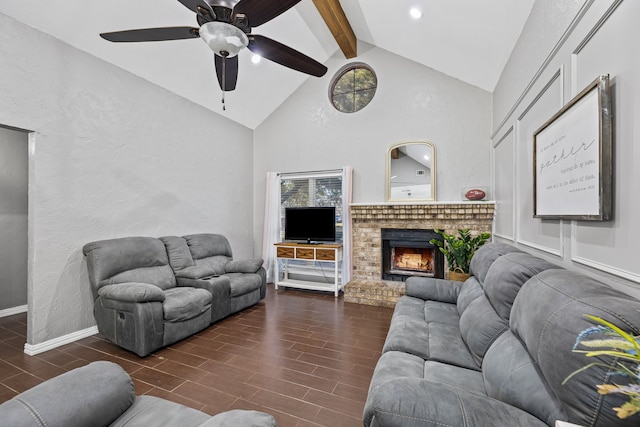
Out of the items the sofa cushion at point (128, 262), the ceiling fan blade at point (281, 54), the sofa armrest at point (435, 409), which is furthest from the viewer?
the sofa cushion at point (128, 262)

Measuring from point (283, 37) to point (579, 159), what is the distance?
4.05m

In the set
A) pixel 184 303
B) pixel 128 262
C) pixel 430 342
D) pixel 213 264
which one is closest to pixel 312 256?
pixel 213 264

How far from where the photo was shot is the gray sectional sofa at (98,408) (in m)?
0.88

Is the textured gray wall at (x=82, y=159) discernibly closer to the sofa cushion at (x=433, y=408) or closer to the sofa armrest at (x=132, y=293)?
the sofa armrest at (x=132, y=293)

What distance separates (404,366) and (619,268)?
108cm

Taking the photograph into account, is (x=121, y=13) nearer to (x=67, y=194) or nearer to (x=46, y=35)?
(x=46, y=35)

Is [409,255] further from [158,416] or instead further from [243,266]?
[158,416]

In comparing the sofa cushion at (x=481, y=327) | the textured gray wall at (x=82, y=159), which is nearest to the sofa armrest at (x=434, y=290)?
the sofa cushion at (x=481, y=327)

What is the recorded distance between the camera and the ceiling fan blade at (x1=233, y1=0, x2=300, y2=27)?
5.97 feet

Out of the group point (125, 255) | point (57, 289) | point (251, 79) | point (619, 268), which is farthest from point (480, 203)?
point (57, 289)

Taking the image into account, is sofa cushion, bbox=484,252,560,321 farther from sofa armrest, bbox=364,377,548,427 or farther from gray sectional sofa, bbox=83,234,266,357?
gray sectional sofa, bbox=83,234,266,357

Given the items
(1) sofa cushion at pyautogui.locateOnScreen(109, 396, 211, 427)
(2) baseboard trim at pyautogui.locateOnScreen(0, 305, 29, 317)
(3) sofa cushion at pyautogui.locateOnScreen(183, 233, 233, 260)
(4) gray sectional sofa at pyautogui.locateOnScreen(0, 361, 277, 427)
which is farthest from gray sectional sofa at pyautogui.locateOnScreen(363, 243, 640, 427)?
(2) baseboard trim at pyautogui.locateOnScreen(0, 305, 29, 317)

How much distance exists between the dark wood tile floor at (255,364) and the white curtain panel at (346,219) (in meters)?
1.14

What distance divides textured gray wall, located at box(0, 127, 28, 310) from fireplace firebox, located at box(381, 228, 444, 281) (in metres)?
5.17
